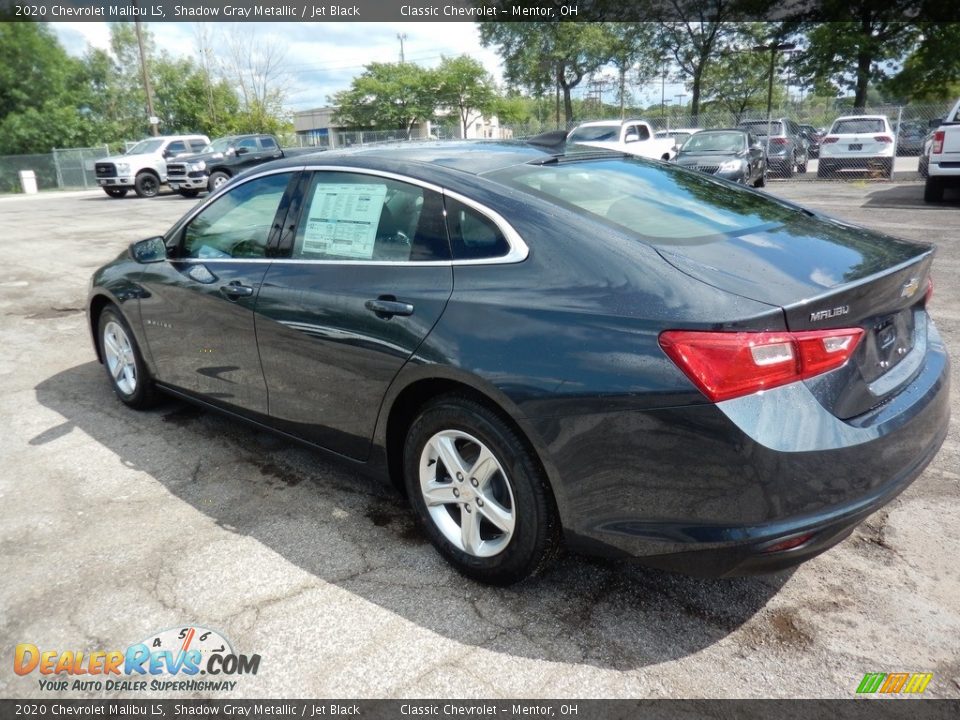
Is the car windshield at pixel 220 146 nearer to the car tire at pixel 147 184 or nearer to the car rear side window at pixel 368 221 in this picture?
the car tire at pixel 147 184

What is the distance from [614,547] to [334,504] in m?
1.59

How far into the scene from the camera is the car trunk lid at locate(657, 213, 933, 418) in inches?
83.3

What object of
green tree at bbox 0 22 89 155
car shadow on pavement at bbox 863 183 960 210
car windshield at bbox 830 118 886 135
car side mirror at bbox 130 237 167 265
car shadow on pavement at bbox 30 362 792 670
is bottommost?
car shadow on pavement at bbox 30 362 792 670

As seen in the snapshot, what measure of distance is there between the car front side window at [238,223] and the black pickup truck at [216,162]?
18939 mm

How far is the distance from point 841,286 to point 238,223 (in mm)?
2888

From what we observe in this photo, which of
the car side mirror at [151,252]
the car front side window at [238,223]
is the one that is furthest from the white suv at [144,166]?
the car front side window at [238,223]

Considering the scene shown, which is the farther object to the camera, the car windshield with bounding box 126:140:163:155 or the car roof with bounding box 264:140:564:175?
the car windshield with bounding box 126:140:163:155

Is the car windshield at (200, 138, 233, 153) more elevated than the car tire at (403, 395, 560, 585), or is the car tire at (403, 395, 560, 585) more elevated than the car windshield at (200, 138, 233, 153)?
the car windshield at (200, 138, 233, 153)

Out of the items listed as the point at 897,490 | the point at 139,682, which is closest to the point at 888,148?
the point at 897,490

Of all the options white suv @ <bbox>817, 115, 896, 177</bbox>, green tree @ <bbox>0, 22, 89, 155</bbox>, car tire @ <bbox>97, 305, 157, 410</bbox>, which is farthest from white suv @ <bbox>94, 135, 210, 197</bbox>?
car tire @ <bbox>97, 305, 157, 410</bbox>

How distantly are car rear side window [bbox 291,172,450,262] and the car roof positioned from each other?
0.11 metres

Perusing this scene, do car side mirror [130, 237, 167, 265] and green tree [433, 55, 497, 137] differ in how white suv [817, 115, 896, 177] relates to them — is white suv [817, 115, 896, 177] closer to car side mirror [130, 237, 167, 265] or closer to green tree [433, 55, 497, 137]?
car side mirror [130, 237, 167, 265]

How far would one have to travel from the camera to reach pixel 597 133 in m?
18.2

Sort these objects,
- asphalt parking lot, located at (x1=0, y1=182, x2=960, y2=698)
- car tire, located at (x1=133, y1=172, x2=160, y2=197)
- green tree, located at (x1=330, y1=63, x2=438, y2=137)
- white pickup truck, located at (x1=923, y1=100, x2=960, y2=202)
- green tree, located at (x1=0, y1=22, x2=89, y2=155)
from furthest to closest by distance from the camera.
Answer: green tree, located at (x1=330, y1=63, x2=438, y2=137) < green tree, located at (x1=0, y1=22, x2=89, y2=155) < car tire, located at (x1=133, y1=172, x2=160, y2=197) < white pickup truck, located at (x1=923, y1=100, x2=960, y2=202) < asphalt parking lot, located at (x1=0, y1=182, x2=960, y2=698)
